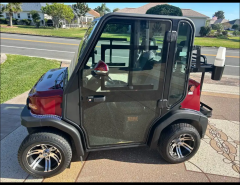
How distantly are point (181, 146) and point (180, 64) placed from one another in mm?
1252

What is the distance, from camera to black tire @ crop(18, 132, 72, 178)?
2.28 metres

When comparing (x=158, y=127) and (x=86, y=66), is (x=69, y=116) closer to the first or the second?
(x=86, y=66)

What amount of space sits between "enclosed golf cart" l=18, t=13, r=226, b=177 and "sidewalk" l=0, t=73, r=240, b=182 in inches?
9.6

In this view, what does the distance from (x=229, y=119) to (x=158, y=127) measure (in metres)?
2.52

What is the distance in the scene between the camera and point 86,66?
6.73 ft

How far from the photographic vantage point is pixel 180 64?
2.23m

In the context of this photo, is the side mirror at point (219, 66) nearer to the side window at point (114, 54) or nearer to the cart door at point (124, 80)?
the cart door at point (124, 80)

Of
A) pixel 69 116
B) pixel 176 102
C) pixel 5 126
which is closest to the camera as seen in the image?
pixel 69 116

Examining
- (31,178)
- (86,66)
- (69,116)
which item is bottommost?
(31,178)

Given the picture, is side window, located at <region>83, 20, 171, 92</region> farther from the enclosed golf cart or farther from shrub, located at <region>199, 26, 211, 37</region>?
shrub, located at <region>199, 26, 211, 37</region>

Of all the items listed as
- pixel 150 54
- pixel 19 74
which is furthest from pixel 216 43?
pixel 150 54

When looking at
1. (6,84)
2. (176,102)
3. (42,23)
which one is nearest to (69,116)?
(176,102)

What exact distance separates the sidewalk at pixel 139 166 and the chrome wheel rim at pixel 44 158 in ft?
0.53

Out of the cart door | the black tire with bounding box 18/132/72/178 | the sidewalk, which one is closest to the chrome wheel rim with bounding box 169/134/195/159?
the sidewalk
